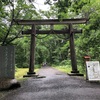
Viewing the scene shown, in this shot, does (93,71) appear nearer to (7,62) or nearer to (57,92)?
(57,92)

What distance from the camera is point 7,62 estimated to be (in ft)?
29.0

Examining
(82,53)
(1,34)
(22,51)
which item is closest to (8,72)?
(1,34)

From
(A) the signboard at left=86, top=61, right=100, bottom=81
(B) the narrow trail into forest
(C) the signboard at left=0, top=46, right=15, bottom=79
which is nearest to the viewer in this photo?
(B) the narrow trail into forest

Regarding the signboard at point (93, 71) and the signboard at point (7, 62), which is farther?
the signboard at point (93, 71)

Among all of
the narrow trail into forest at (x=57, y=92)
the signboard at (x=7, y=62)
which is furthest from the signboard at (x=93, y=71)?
the signboard at (x=7, y=62)

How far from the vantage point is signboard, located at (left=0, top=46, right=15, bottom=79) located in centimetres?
871

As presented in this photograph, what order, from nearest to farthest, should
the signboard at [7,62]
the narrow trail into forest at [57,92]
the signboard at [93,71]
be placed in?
the narrow trail into forest at [57,92]
the signboard at [7,62]
the signboard at [93,71]

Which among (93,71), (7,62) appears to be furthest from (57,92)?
(93,71)

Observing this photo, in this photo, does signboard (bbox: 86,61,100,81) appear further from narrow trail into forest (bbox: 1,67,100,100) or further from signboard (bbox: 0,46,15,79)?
signboard (bbox: 0,46,15,79)

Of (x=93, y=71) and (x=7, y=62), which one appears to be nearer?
(x=7, y=62)

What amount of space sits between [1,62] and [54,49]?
34.0 metres

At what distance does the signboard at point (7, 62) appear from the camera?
8.71m

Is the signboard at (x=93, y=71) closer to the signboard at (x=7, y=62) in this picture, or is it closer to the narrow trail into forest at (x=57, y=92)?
the narrow trail into forest at (x=57, y=92)

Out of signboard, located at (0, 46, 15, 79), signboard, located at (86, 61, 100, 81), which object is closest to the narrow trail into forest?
signboard, located at (0, 46, 15, 79)
